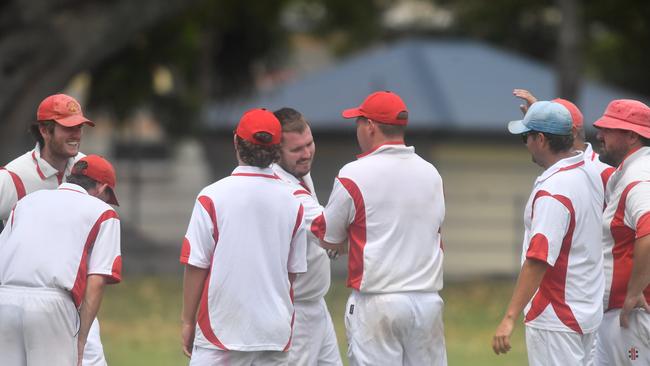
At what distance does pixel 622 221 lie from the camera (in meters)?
7.91

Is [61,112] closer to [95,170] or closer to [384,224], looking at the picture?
[95,170]

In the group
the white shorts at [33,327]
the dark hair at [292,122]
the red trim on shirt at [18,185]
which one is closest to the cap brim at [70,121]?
the red trim on shirt at [18,185]

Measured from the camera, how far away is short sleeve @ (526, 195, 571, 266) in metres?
7.36

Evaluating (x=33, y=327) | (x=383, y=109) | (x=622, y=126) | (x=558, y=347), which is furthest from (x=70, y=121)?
(x=622, y=126)

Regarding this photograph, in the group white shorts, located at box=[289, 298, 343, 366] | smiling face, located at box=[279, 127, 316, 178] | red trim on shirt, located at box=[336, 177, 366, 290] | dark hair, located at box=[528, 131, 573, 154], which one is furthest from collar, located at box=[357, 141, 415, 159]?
white shorts, located at box=[289, 298, 343, 366]

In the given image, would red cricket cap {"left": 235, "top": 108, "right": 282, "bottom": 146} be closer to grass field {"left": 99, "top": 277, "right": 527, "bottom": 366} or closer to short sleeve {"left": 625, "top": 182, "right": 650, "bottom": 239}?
short sleeve {"left": 625, "top": 182, "right": 650, "bottom": 239}

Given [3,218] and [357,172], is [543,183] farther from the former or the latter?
[3,218]

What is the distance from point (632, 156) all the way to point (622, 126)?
0.20 meters

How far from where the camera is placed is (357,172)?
760cm

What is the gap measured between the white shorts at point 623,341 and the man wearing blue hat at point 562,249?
1.20ft

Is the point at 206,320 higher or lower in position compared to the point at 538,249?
lower

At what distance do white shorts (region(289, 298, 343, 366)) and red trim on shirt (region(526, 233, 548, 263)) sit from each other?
158 centimetres

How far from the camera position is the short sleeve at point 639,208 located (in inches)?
297

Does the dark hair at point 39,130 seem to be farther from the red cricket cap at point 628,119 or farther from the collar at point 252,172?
the red cricket cap at point 628,119
